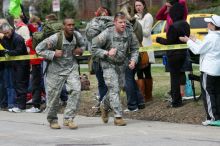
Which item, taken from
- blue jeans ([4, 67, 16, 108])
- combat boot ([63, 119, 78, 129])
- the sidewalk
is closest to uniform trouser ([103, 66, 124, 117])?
the sidewalk

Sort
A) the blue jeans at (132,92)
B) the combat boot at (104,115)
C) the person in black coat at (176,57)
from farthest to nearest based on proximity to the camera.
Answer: the blue jeans at (132,92)
the person in black coat at (176,57)
the combat boot at (104,115)

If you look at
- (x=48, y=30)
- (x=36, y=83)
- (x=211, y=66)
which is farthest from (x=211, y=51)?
(x=36, y=83)

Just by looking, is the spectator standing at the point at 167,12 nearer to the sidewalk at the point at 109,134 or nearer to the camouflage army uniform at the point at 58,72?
the sidewalk at the point at 109,134

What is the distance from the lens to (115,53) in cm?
1116

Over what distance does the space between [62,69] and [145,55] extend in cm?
227

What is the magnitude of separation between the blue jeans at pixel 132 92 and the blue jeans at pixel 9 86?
A: 10.1 feet

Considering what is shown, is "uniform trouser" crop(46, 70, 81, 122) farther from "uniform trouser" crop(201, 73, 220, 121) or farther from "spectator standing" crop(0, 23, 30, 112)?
"spectator standing" crop(0, 23, 30, 112)

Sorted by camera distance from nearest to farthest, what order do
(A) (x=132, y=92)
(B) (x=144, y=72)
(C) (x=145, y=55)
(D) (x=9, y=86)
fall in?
(A) (x=132, y=92) < (C) (x=145, y=55) < (B) (x=144, y=72) < (D) (x=9, y=86)

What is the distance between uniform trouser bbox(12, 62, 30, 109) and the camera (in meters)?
14.2

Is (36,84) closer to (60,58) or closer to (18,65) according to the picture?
(18,65)

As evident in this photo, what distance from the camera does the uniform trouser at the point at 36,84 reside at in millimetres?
14141

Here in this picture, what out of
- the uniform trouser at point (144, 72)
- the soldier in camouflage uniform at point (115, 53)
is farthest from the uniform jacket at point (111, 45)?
the uniform trouser at point (144, 72)

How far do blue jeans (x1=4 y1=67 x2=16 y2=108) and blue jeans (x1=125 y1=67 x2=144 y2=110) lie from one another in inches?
121

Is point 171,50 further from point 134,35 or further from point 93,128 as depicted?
point 93,128
